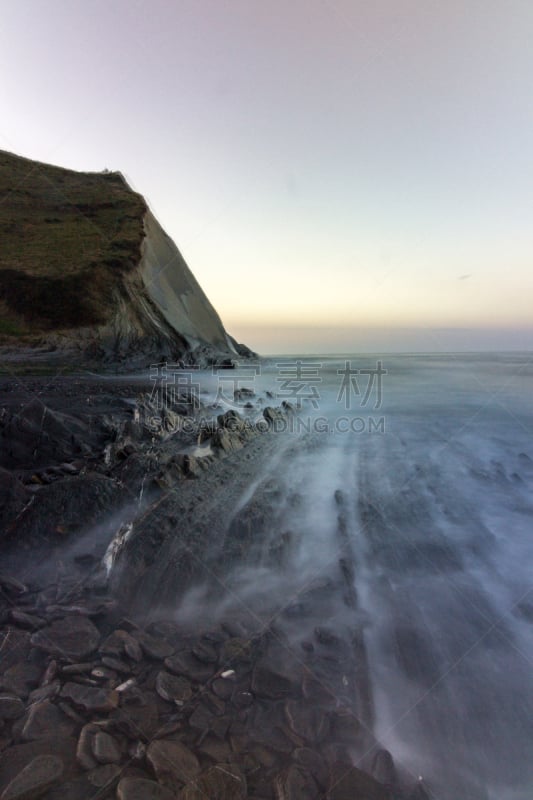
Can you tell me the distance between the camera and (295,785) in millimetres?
1441

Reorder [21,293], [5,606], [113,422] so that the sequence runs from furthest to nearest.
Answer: [21,293]
[113,422]
[5,606]

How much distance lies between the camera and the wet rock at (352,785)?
1.45 meters

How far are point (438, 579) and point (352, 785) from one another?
1742 millimetres

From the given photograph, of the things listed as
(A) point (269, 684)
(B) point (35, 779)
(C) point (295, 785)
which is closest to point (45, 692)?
(B) point (35, 779)

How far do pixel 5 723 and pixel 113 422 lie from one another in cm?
435

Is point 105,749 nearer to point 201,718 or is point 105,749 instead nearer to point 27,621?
point 201,718

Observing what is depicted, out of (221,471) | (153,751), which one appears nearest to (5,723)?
(153,751)

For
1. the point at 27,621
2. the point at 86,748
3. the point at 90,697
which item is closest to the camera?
the point at 86,748

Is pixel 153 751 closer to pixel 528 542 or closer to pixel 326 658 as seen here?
pixel 326 658

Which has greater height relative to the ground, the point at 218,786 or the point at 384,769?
the point at 218,786

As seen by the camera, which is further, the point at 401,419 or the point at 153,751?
the point at 401,419

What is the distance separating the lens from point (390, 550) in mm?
3281

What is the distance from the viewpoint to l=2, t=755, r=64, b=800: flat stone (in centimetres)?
132

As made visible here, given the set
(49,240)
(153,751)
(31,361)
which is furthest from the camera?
(49,240)
